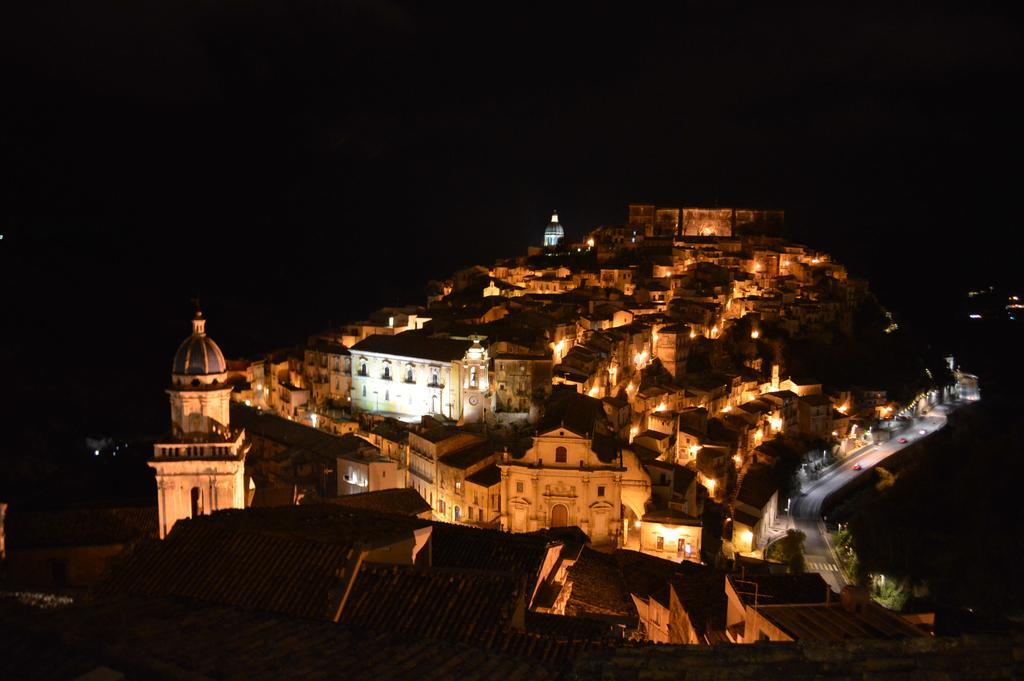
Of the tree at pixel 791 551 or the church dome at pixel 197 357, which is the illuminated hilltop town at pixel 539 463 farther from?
the tree at pixel 791 551

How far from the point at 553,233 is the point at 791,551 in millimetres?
55894

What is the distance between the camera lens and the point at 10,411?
1999 inches

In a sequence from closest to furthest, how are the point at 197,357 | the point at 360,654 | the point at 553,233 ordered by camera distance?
the point at 360,654, the point at 197,357, the point at 553,233

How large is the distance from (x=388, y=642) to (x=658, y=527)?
1971 cm

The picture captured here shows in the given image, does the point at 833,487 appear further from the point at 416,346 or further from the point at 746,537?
the point at 416,346

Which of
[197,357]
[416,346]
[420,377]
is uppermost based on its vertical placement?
[197,357]

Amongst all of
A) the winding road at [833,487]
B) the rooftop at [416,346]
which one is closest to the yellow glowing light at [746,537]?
the winding road at [833,487]

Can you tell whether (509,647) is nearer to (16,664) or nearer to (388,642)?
(388,642)

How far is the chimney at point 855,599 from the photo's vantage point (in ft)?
44.0

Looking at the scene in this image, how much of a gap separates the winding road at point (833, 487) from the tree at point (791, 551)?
68cm

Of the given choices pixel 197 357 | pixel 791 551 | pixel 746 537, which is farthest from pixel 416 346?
pixel 197 357

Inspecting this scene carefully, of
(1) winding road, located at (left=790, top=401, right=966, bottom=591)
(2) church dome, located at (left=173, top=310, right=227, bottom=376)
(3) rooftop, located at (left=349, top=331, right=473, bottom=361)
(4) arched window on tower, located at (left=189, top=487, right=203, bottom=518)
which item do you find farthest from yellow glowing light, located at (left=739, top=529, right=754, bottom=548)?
(2) church dome, located at (left=173, top=310, right=227, bottom=376)

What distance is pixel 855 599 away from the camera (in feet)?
44.3

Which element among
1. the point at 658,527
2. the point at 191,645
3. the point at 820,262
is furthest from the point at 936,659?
the point at 820,262
